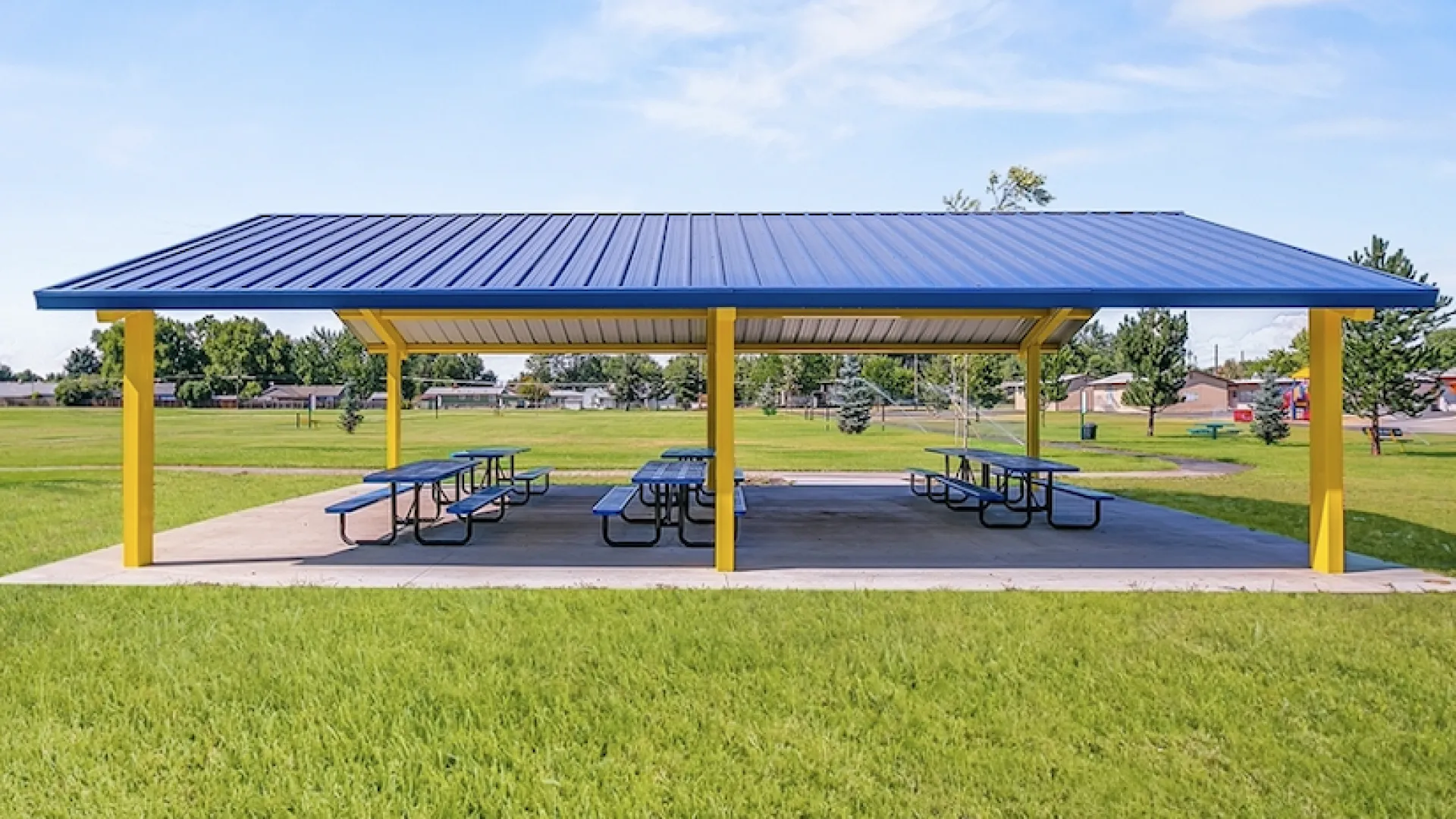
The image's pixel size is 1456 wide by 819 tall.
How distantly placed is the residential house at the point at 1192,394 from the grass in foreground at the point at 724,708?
7493cm

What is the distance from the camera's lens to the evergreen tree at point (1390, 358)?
25.4 meters

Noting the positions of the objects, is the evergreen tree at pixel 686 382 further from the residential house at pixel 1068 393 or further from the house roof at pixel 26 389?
the house roof at pixel 26 389

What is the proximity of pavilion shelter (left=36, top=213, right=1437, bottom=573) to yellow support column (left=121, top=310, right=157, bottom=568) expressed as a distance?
15 millimetres

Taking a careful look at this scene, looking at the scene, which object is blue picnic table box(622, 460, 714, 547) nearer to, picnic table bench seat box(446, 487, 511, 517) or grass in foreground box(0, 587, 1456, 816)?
picnic table bench seat box(446, 487, 511, 517)

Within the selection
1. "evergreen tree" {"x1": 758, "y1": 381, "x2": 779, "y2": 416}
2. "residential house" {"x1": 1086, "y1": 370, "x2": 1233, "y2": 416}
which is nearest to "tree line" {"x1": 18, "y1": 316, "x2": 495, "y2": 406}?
"evergreen tree" {"x1": 758, "y1": 381, "x2": 779, "y2": 416}

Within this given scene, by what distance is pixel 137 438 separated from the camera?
774cm

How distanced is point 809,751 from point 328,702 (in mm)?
2452

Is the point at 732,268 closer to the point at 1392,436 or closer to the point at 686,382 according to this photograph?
the point at 1392,436

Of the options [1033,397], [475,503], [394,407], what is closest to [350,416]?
[394,407]

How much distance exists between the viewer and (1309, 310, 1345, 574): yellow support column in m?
7.64

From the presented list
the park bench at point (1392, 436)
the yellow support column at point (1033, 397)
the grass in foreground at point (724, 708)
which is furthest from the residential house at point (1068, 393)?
the grass in foreground at point (724, 708)

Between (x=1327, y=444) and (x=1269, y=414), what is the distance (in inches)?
1129

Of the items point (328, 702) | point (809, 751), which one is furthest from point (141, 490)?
point (809, 751)

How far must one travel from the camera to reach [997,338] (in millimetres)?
13203
